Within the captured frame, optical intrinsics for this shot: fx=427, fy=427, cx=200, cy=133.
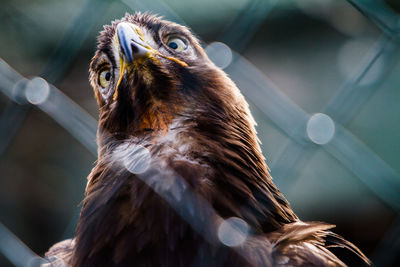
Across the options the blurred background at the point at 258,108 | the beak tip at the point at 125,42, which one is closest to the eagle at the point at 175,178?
the beak tip at the point at 125,42

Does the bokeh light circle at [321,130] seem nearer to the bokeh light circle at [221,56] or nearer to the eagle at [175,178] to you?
the eagle at [175,178]

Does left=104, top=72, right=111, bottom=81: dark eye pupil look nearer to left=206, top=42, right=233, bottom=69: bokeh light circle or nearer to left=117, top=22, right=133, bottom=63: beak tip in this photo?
left=117, top=22, right=133, bottom=63: beak tip

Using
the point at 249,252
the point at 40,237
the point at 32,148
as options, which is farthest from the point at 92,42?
the point at 249,252

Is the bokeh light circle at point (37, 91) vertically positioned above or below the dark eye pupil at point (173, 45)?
below

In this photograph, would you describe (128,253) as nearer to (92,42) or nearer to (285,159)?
(285,159)

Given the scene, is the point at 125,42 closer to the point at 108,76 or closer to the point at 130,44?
the point at 130,44

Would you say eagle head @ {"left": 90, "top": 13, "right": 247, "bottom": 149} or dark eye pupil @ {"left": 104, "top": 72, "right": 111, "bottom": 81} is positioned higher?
eagle head @ {"left": 90, "top": 13, "right": 247, "bottom": 149}

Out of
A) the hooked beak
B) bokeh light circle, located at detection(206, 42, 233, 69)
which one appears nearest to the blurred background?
bokeh light circle, located at detection(206, 42, 233, 69)
